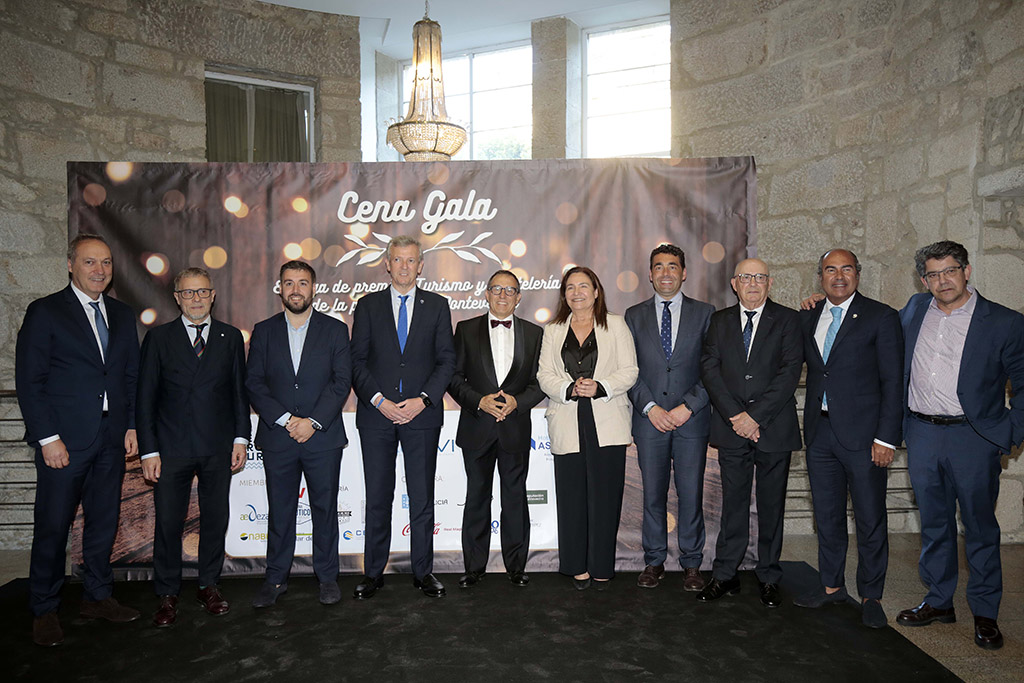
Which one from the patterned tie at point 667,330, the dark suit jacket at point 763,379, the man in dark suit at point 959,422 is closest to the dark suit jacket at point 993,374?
the man in dark suit at point 959,422

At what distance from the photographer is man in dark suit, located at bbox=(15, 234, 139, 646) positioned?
320cm

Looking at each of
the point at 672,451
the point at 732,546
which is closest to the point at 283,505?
the point at 672,451

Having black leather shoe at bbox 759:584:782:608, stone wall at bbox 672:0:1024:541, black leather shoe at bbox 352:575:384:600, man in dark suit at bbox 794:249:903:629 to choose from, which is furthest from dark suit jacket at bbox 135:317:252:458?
stone wall at bbox 672:0:1024:541

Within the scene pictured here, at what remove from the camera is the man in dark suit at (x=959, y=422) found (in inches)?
121

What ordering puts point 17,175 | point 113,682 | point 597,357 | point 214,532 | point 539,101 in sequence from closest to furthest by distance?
point 113,682
point 214,532
point 597,357
point 17,175
point 539,101

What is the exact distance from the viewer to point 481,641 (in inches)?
123

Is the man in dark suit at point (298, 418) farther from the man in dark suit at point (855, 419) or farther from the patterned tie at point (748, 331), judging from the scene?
the man in dark suit at point (855, 419)

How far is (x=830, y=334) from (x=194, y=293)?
300 centimetres

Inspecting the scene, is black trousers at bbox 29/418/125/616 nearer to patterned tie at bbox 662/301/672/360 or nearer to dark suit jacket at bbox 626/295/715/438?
dark suit jacket at bbox 626/295/715/438

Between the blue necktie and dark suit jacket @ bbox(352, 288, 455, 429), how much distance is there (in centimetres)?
113

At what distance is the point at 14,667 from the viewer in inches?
115

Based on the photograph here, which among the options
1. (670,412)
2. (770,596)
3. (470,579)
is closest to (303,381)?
(470,579)

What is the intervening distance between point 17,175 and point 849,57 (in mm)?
5744

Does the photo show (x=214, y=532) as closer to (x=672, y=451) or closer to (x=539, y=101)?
(x=672, y=451)
